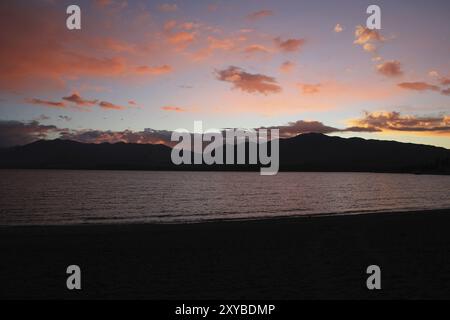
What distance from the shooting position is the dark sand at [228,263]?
11.7 m

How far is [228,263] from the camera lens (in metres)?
15.6

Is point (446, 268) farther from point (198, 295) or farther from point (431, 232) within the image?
point (431, 232)

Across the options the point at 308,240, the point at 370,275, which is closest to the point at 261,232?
the point at 308,240

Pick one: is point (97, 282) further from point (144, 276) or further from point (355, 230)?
point (355, 230)

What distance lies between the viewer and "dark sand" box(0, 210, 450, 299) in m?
Result: 11.7

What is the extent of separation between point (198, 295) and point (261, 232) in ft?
46.1
